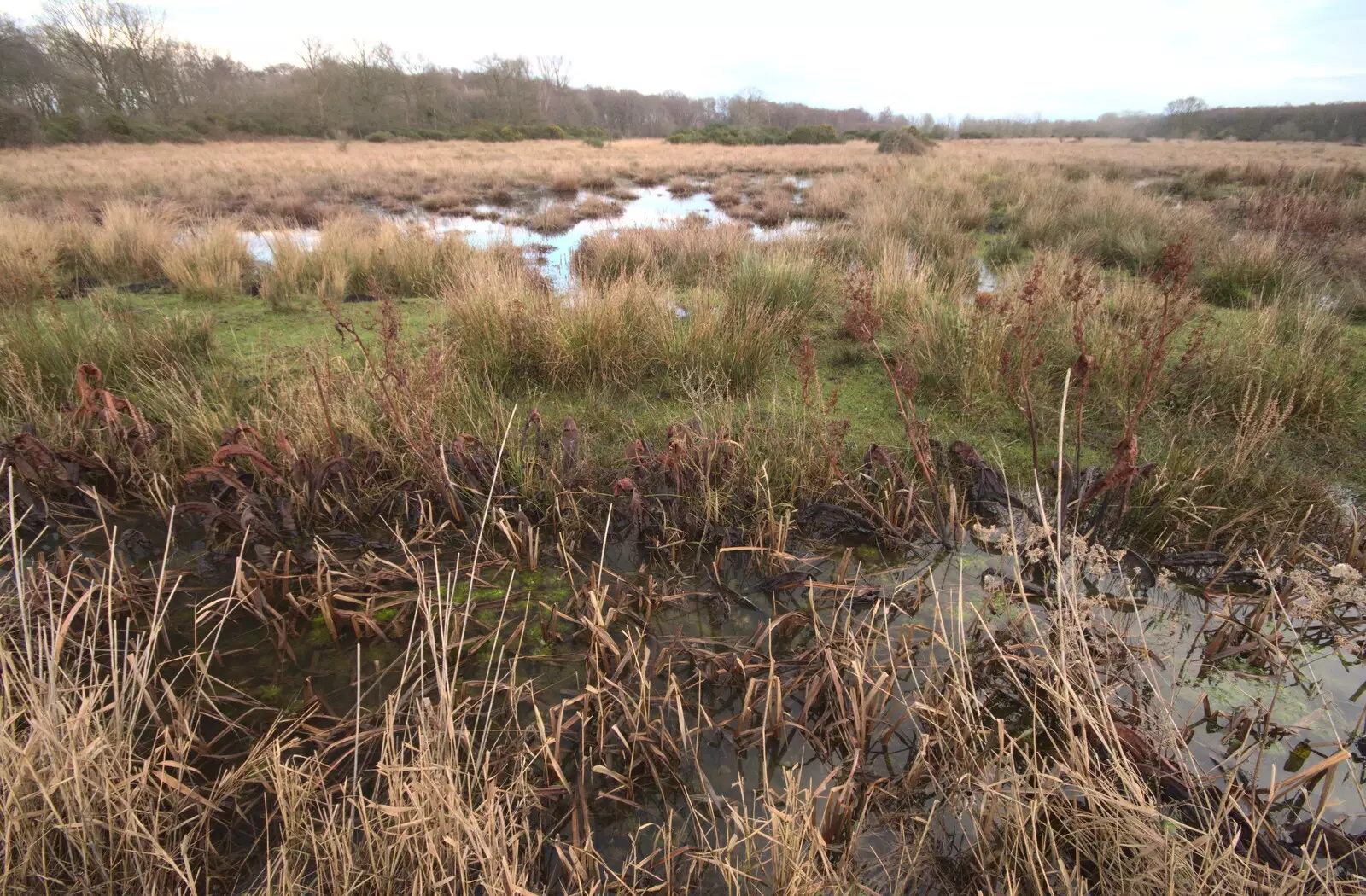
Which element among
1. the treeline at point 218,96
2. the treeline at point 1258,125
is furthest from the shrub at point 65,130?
the treeline at point 1258,125

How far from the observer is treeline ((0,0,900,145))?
3044 centimetres

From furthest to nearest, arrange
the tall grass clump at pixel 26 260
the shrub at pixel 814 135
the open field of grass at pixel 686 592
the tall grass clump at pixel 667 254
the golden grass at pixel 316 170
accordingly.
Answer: the shrub at pixel 814 135 < the golden grass at pixel 316 170 < the tall grass clump at pixel 667 254 < the tall grass clump at pixel 26 260 < the open field of grass at pixel 686 592

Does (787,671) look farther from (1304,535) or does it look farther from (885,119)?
(885,119)

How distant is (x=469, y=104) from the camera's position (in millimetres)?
50094

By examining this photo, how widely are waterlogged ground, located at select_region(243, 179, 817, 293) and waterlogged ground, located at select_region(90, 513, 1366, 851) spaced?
3545 mm

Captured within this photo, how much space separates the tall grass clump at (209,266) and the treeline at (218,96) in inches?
1188

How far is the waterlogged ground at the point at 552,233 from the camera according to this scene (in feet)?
24.7

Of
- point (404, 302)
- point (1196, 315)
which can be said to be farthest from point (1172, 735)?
point (404, 302)

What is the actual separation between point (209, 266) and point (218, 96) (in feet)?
171

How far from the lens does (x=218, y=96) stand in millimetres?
42594

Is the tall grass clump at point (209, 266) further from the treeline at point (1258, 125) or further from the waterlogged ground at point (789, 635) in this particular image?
the treeline at point (1258, 125)

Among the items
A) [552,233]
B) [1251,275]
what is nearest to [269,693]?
[1251,275]

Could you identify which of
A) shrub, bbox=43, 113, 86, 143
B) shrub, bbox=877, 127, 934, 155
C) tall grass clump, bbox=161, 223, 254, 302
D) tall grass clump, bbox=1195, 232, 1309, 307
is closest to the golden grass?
shrub, bbox=877, 127, 934, 155

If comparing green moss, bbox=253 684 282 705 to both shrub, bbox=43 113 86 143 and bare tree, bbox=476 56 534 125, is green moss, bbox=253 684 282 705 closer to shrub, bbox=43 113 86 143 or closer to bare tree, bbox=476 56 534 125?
shrub, bbox=43 113 86 143
